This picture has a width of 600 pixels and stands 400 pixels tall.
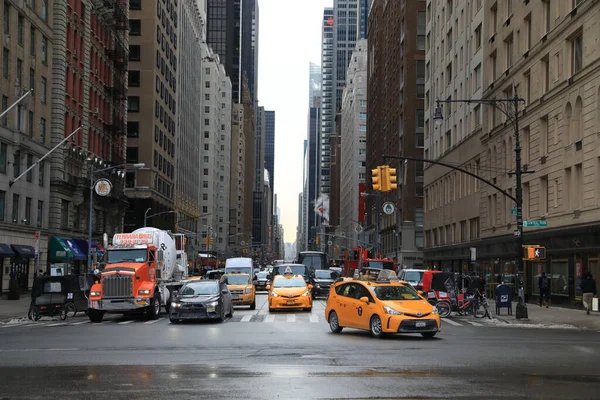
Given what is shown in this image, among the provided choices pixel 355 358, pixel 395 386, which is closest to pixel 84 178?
pixel 355 358

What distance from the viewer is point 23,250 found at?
171 ft

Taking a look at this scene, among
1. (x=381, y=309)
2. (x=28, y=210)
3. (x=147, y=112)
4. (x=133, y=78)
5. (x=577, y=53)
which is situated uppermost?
(x=133, y=78)

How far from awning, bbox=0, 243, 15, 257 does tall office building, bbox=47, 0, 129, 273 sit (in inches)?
371

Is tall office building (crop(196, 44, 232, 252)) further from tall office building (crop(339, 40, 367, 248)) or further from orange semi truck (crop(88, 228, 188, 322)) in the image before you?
orange semi truck (crop(88, 228, 188, 322))

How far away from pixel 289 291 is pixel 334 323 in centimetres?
1074

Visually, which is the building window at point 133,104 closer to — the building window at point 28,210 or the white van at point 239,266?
the white van at point 239,266

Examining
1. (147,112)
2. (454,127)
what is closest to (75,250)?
(454,127)

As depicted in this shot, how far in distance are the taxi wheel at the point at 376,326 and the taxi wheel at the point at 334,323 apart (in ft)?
6.48

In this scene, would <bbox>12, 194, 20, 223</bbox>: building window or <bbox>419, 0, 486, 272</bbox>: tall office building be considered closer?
<bbox>12, 194, 20, 223</bbox>: building window

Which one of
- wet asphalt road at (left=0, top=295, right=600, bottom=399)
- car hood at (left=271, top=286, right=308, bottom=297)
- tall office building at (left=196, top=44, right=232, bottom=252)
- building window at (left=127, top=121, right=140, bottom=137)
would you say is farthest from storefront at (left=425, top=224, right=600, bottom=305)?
tall office building at (left=196, top=44, right=232, bottom=252)

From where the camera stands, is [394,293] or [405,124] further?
[405,124]

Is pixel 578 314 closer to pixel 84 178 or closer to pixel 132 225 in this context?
pixel 84 178

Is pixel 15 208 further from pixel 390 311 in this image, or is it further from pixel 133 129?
pixel 133 129

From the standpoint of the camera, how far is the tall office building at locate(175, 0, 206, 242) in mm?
121938
